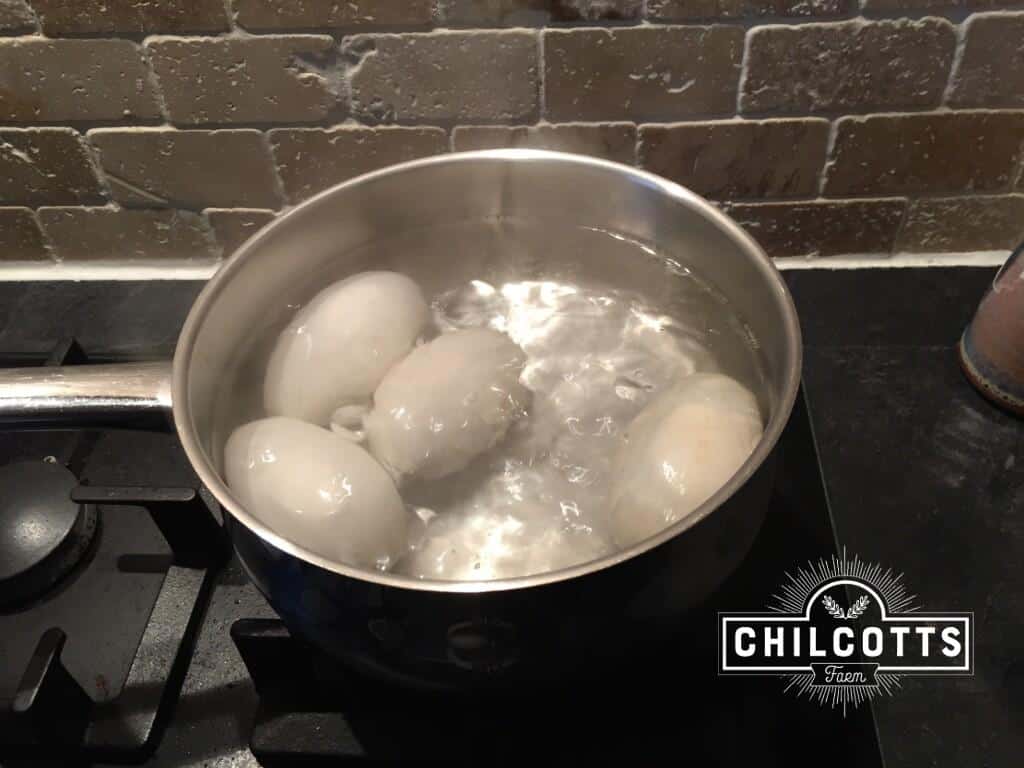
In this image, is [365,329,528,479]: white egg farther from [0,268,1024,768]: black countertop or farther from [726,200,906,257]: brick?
[726,200,906,257]: brick

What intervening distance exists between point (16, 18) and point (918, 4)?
734 millimetres

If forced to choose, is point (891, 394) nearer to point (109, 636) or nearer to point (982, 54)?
point (982, 54)

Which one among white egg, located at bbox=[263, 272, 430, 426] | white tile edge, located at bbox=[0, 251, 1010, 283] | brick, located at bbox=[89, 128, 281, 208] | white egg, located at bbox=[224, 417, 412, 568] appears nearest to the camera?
white egg, located at bbox=[224, 417, 412, 568]

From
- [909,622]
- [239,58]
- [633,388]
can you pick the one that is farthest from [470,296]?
[909,622]

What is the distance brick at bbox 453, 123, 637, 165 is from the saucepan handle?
0.39 metres

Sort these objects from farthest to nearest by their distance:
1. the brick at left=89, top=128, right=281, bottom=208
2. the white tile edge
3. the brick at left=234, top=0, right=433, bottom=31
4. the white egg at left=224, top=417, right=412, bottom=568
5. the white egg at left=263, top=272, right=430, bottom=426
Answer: the white tile edge → the brick at left=89, top=128, right=281, bottom=208 → the brick at left=234, top=0, right=433, bottom=31 → the white egg at left=263, top=272, right=430, bottom=426 → the white egg at left=224, top=417, right=412, bottom=568

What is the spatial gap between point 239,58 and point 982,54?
62 cm

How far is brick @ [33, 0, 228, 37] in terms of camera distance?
2.37 ft

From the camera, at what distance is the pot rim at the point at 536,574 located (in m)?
0.39

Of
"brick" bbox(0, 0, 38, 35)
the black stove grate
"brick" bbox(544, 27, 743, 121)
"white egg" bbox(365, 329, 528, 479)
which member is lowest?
the black stove grate

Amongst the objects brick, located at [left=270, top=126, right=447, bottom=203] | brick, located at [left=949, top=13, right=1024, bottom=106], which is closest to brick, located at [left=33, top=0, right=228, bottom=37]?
brick, located at [left=270, top=126, right=447, bottom=203]

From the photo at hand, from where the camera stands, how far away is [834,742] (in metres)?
0.54

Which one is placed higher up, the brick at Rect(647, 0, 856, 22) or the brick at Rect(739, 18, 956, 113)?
the brick at Rect(647, 0, 856, 22)

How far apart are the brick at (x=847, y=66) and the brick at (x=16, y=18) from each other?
A: 60 cm
